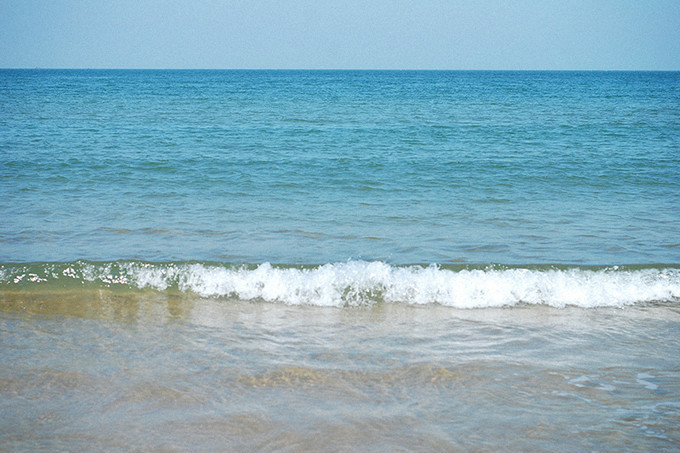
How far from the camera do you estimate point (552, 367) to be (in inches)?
187

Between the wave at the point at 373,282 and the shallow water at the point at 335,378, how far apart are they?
0.26 m

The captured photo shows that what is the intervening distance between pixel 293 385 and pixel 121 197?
313 inches

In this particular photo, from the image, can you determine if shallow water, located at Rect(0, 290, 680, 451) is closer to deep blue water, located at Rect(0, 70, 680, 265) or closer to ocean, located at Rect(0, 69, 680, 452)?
ocean, located at Rect(0, 69, 680, 452)

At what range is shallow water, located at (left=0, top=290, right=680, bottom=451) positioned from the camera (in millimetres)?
3730

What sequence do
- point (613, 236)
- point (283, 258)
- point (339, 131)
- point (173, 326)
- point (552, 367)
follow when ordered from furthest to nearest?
1. point (339, 131)
2. point (613, 236)
3. point (283, 258)
4. point (173, 326)
5. point (552, 367)

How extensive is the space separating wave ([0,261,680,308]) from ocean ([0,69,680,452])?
0.09ft

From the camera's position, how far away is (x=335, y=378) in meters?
4.54

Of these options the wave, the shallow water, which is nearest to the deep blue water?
the wave

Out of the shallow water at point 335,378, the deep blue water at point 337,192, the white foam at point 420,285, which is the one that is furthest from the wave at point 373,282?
the deep blue water at point 337,192

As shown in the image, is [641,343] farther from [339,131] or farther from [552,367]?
[339,131]

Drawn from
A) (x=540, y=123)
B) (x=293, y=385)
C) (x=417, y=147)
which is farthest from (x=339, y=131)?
(x=293, y=385)

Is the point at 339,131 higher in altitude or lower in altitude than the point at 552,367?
higher

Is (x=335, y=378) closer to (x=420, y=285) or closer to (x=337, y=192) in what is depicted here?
(x=420, y=285)

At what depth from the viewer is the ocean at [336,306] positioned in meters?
3.90
